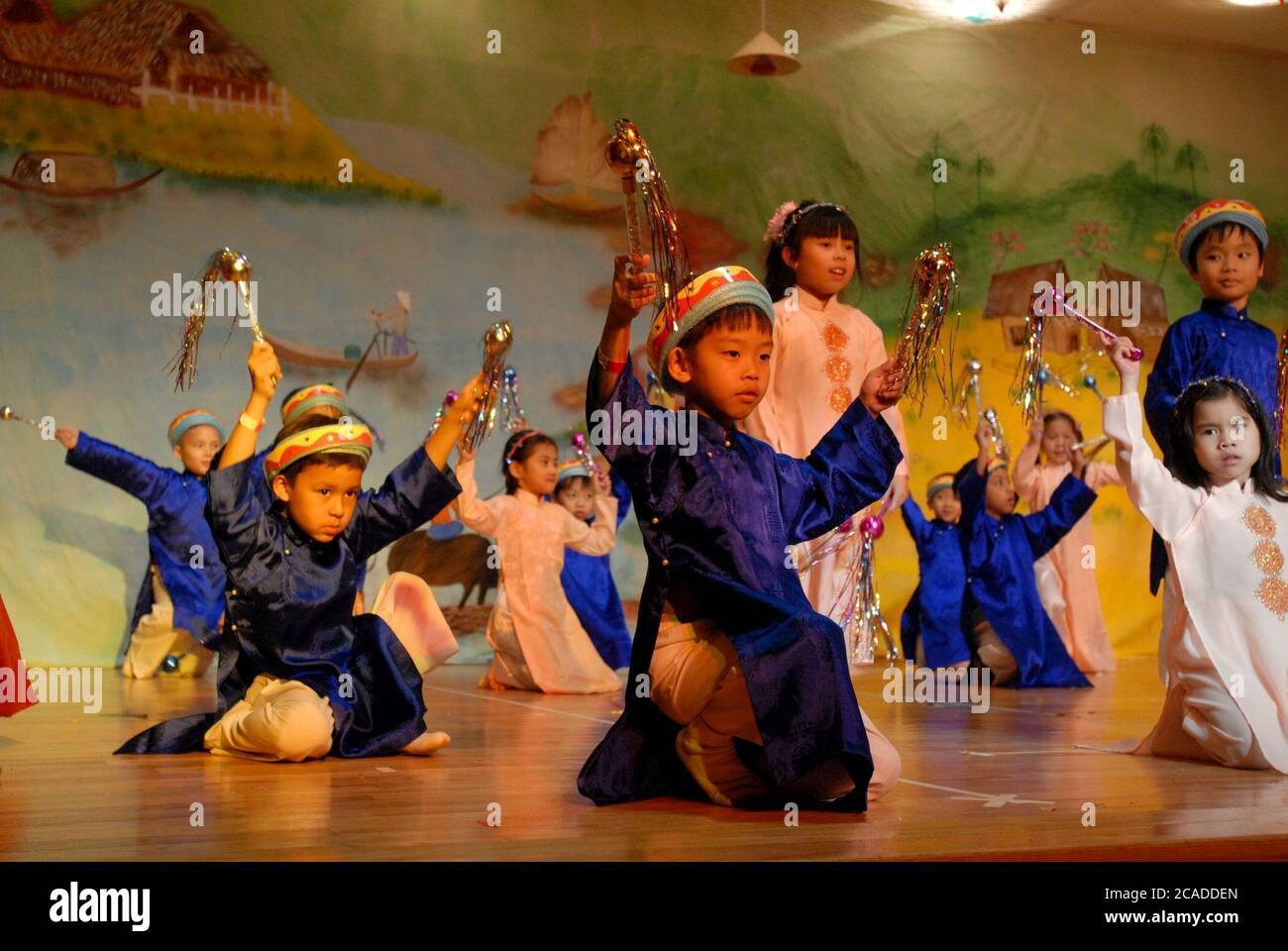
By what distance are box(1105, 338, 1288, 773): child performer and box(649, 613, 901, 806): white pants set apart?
3.87 ft

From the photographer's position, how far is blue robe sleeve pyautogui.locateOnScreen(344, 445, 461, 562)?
4.25 metres

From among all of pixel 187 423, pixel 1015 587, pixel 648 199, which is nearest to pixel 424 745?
pixel 648 199

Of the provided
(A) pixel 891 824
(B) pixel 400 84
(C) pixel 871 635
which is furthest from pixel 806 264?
(B) pixel 400 84

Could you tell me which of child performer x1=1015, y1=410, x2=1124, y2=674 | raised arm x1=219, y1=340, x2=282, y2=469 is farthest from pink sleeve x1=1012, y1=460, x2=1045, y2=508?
raised arm x1=219, y1=340, x2=282, y2=469

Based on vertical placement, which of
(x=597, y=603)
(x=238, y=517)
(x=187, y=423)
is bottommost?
(x=597, y=603)

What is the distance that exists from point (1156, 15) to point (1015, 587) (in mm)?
6257

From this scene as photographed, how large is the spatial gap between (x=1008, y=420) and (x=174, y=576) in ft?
21.1

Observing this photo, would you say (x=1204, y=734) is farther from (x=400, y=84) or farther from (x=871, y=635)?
(x=400, y=84)

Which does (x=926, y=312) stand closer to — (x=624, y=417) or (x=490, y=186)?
(x=624, y=417)

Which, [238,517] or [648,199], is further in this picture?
[238,517]

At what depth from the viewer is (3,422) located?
344 inches

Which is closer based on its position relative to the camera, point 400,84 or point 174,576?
point 174,576

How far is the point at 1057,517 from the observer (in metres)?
7.45

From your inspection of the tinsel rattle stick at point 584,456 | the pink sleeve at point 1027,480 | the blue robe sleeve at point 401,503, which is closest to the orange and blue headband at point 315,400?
the blue robe sleeve at point 401,503
